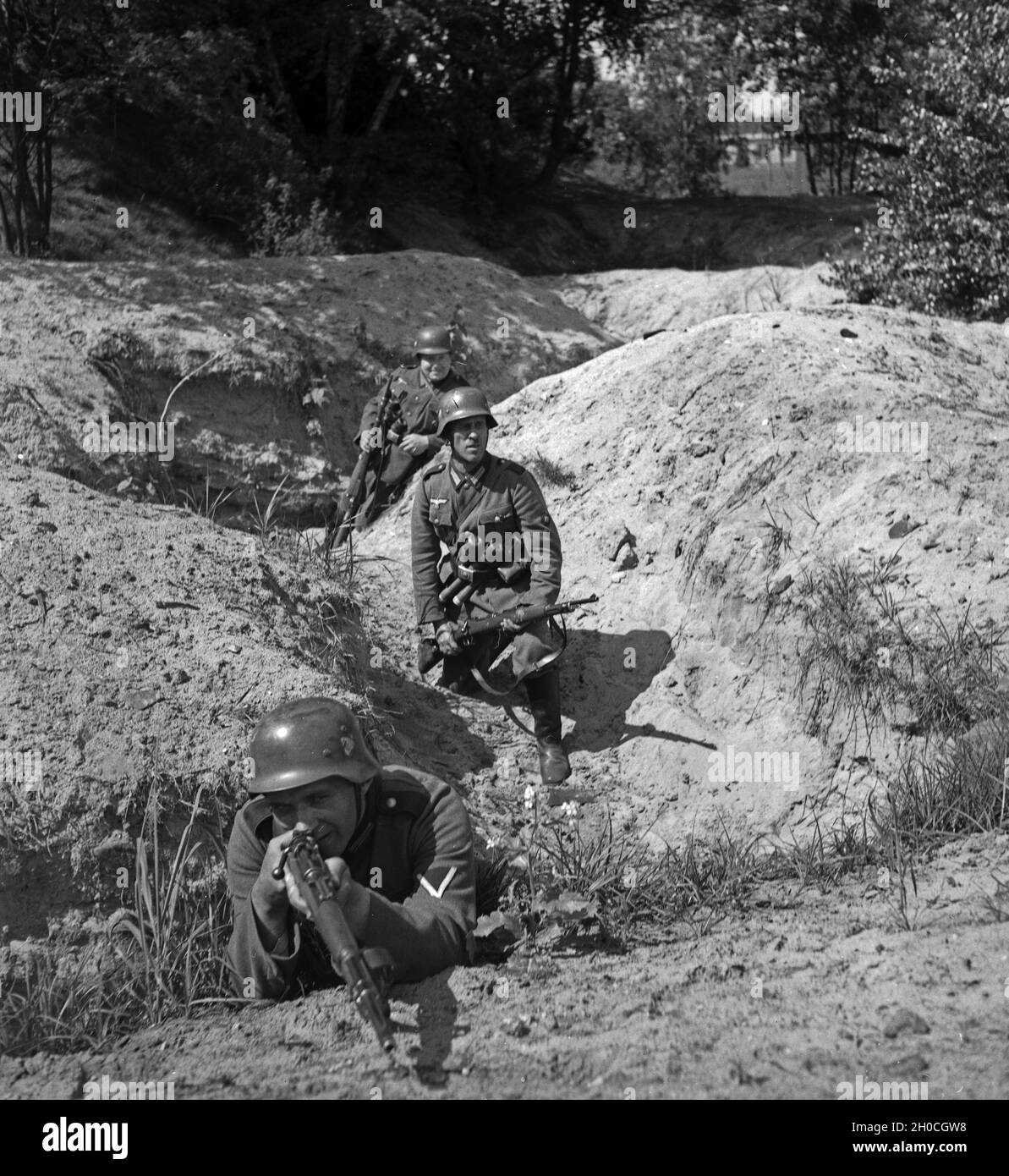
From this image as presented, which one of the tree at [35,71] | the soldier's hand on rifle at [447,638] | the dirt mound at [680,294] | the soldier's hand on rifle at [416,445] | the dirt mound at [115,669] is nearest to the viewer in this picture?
the dirt mound at [115,669]

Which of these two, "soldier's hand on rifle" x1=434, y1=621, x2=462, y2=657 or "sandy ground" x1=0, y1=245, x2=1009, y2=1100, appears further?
"soldier's hand on rifle" x1=434, y1=621, x2=462, y2=657

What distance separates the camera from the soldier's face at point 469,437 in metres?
6.94

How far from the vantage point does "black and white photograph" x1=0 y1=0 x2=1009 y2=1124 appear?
3.99 m

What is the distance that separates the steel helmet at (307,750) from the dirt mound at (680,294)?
9.70 m

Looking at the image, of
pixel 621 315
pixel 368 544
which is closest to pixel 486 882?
pixel 368 544

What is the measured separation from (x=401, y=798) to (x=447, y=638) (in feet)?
8.52

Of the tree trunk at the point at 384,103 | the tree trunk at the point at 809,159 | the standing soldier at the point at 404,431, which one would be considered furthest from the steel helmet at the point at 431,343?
the tree trunk at the point at 809,159

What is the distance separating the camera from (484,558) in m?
7.01

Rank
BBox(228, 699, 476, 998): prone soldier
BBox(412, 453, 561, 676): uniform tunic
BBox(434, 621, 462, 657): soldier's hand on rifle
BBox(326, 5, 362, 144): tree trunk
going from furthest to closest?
BBox(326, 5, 362, 144): tree trunk, BBox(434, 621, 462, 657): soldier's hand on rifle, BBox(412, 453, 561, 676): uniform tunic, BBox(228, 699, 476, 998): prone soldier

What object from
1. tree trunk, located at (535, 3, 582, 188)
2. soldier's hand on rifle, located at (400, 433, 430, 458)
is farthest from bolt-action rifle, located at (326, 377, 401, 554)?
tree trunk, located at (535, 3, 582, 188)

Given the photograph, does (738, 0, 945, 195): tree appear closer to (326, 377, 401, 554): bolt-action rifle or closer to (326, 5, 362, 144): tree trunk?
(326, 5, 362, 144): tree trunk

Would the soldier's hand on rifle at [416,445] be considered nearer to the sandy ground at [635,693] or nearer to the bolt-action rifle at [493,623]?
the sandy ground at [635,693]

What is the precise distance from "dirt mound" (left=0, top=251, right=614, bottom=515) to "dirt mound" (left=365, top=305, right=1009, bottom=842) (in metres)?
1.62

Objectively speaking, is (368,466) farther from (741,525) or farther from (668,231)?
(668,231)
